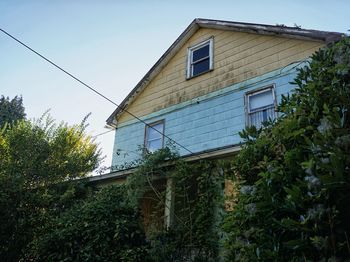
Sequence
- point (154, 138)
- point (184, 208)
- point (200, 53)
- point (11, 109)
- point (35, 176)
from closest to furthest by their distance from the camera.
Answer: point (184, 208), point (35, 176), point (154, 138), point (200, 53), point (11, 109)

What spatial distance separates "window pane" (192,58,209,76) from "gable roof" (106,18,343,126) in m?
1.33

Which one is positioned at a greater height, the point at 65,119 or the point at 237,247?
the point at 65,119

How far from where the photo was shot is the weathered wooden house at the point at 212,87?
8953 millimetres

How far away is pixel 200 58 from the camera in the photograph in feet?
37.9

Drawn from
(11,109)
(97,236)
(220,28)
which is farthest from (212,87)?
(11,109)

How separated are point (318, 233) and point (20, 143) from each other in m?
9.35

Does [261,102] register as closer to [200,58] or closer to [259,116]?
[259,116]

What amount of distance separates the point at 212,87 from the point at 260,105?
196cm

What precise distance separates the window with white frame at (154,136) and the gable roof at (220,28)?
1308 mm

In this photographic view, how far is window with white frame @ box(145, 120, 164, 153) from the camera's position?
1119 cm

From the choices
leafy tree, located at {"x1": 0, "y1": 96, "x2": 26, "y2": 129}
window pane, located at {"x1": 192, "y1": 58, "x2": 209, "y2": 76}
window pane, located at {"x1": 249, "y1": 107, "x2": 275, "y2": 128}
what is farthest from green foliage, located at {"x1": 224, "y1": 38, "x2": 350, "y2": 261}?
leafy tree, located at {"x1": 0, "y1": 96, "x2": 26, "y2": 129}

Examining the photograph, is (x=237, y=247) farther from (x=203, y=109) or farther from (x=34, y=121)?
(x=34, y=121)

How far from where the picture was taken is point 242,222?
314 centimetres

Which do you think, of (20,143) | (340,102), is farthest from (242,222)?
(20,143)
